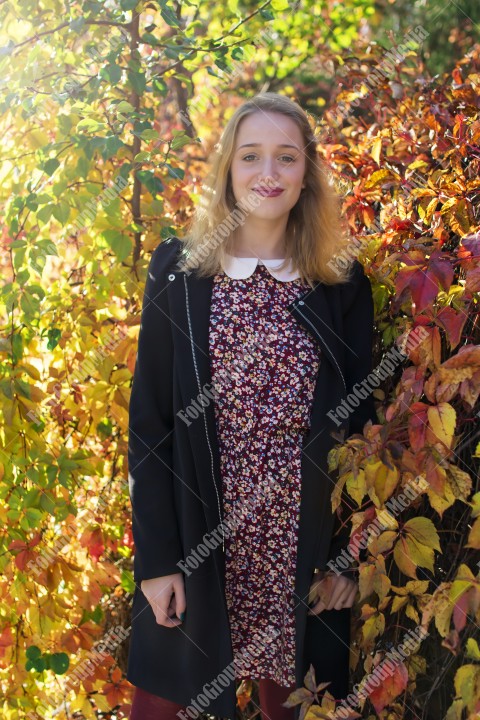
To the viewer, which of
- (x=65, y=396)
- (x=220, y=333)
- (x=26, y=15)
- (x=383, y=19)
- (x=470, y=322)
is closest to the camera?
(x=470, y=322)

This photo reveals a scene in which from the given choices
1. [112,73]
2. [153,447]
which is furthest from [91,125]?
[153,447]

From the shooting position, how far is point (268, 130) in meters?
1.92

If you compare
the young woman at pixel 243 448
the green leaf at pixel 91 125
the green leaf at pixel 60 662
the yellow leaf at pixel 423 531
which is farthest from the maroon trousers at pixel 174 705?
the green leaf at pixel 91 125

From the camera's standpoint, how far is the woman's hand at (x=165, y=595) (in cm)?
187

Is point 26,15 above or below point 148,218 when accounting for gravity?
above

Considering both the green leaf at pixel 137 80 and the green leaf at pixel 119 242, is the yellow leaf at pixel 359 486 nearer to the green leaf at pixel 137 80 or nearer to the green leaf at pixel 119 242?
the green leaf at pixel 119 242

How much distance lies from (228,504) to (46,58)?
1372 millimetres

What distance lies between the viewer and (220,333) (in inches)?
72.7

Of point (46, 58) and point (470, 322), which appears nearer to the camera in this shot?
point (470, 322)

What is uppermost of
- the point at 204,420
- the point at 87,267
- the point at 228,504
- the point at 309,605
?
the point at 87,267

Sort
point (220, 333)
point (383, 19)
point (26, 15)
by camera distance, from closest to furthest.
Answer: point (220, 333), point (26, 15), point (383, 19)

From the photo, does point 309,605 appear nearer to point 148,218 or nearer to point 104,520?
point 104,520

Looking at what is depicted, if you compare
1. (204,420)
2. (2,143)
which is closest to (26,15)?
(2,143)

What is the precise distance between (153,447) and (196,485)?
0.13 m
